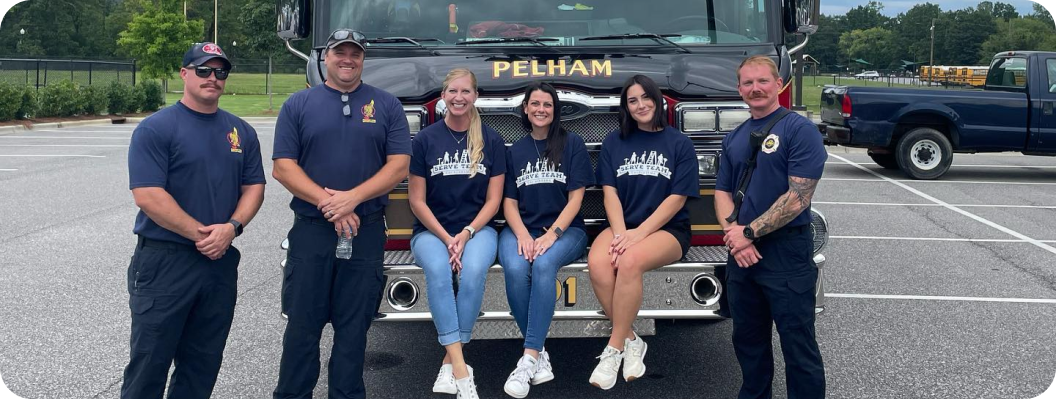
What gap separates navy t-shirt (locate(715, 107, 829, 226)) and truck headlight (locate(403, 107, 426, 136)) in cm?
147

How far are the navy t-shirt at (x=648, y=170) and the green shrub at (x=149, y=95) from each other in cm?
2943

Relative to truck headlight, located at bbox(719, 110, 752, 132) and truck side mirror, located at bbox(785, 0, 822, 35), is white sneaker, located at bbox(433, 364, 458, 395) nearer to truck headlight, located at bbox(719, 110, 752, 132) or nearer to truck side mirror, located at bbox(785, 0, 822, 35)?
truck headlight, located at bbox(719, 110, 752, 132)

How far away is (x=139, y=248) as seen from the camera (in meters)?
3.66

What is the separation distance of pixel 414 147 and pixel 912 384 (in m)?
2.66

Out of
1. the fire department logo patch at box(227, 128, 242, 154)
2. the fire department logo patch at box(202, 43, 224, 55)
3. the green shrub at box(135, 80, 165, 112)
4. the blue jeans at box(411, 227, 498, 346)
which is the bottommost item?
the blue jeans at box(411, 227, 498, 346)

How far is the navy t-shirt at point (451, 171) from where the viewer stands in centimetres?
450

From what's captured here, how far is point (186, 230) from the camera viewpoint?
3598mm

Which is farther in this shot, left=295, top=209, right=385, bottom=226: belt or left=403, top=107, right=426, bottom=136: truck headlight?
left=403, top=107, right=426, bottom=136: truck headlight

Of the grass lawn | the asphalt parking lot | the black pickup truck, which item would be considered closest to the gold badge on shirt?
the asphalt parking lot

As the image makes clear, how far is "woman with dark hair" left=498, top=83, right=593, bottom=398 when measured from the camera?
4.26 meters

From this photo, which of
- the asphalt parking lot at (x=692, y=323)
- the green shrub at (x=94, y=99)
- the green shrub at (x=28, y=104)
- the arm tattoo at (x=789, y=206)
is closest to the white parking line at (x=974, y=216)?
the asphalt parking lot at (x=692, y=323)

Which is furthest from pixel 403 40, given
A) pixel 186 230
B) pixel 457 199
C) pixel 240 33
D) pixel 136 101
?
pixel 240 33

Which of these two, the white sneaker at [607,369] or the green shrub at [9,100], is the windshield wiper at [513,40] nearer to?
the white sneaker at [607,369]

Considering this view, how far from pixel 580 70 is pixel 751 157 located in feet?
3.46
